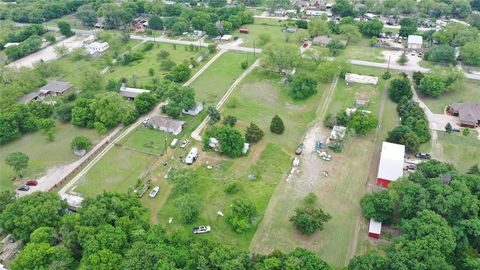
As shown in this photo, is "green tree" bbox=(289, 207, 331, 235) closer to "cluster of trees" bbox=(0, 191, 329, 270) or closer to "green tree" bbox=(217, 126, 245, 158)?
"cluster of trees" bbox=(0, 191, 329, 270)

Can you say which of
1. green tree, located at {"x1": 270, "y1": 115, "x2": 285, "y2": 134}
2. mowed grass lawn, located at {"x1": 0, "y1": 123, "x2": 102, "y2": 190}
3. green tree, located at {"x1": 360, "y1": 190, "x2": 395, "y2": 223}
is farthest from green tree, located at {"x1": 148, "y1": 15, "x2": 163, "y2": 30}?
green tree, located at {"x1": 360, "y1": 190, "x2": 395, "y2": 223}

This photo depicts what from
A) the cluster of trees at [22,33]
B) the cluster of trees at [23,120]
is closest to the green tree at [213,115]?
the cluster of trees at [23,120]

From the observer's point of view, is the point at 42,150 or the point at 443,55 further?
the point at 443,55

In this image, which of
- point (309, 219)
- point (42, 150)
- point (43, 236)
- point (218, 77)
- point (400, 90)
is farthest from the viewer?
point (218, 77)

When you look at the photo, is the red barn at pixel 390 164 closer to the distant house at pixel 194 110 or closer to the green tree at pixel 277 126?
the green tree at pixel 277 126

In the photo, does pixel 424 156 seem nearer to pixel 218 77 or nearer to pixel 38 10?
pixel 218 77

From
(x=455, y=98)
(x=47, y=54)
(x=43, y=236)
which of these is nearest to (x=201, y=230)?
(x=43, y=236)

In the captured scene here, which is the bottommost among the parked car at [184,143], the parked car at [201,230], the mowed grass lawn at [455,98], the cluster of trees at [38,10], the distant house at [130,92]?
the parked car at [201,230]
